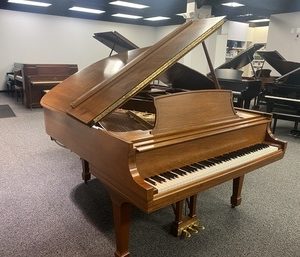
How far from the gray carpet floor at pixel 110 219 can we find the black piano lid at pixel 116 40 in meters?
1.93

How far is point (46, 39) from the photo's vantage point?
8.95 meters

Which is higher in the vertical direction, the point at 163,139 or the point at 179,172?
the point at 163,139

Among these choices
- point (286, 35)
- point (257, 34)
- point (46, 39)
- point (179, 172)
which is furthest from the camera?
point (257, 34)

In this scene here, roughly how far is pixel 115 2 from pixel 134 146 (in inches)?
293

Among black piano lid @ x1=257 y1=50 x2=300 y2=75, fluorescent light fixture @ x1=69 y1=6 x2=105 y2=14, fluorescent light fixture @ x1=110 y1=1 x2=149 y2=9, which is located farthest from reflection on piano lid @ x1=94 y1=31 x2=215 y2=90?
fluorescent light fixture @ x1=69 y1=6 x2=105 y2=14

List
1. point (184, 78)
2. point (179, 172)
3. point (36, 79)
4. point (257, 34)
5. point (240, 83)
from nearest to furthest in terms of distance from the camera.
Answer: point (179, 172)
point (184, 78)
point (240, 83)
point (36, 79)
point (257, 34)

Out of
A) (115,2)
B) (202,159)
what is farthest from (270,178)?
(115,2)

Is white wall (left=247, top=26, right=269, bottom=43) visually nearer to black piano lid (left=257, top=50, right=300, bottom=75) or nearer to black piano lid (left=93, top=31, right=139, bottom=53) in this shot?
black piano lid (left=257, top=50, right=300, bottom=75)

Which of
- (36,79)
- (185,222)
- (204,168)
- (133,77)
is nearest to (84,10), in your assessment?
(36,79)

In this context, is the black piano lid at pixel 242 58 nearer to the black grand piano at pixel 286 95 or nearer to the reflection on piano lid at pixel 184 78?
the black grand piano at pixel 286 95

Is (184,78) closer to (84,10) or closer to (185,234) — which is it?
(185,234)

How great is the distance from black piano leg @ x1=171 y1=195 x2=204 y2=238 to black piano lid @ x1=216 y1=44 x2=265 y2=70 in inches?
153

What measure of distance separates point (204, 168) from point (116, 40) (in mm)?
3139

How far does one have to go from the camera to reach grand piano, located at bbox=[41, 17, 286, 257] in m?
1.28
